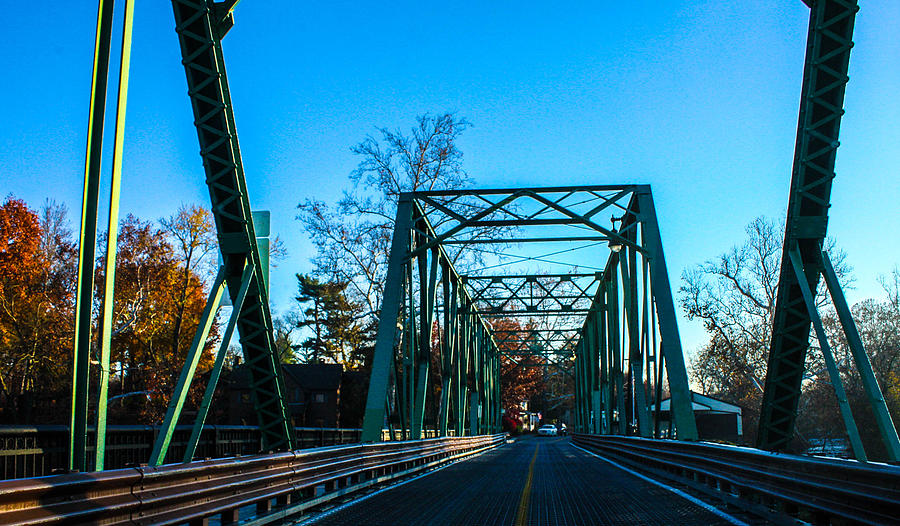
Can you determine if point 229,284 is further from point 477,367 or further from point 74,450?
point 477,367

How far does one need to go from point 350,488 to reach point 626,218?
12.0 meters

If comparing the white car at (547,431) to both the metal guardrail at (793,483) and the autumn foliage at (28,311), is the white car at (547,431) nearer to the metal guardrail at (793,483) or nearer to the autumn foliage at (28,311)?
the autumn foliage at (28,311)

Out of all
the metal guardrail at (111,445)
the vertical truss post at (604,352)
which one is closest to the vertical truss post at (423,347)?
the metal guardrail at (111,445)

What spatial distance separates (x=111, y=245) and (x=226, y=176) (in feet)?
11.0

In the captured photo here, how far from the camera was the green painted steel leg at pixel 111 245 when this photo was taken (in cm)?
544

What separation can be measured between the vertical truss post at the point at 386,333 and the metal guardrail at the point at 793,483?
5.32 m

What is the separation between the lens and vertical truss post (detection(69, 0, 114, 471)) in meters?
5.20

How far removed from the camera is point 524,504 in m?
8.84

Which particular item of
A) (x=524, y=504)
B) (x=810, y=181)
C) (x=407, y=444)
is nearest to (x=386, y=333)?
(x=407, y=444)

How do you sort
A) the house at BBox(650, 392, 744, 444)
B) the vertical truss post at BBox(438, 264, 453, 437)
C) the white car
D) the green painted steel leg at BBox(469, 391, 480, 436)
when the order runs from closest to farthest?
the vertical truss post at BBox(438, 264, 453, 437) < the green painted steel leg at BBox(469, 391, 480, 436) < the house at BBox(650, 392, 744, 444) < the white car

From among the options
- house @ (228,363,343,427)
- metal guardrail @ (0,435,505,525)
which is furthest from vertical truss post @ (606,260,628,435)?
house @ (228,363,343,427)

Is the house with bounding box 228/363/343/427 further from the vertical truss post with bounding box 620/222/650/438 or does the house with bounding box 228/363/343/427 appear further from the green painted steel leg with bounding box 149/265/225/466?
the green painted steel leg with bounding box 149/265/225/466

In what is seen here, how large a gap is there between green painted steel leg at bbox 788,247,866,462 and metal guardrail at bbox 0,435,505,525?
18.2 feet

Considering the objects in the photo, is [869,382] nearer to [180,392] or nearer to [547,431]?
[180,392]
